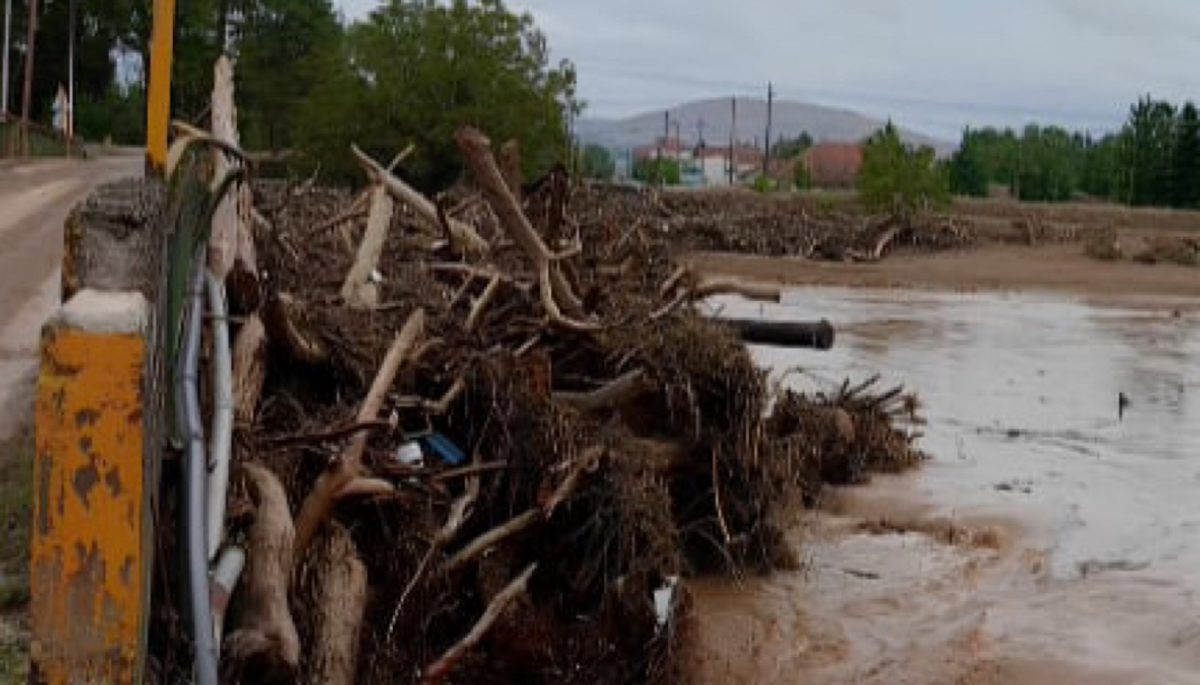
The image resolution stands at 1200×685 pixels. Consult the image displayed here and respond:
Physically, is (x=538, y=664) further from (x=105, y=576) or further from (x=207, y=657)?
(x=105, y=576)

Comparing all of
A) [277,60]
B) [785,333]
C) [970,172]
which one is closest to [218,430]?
[785,333]

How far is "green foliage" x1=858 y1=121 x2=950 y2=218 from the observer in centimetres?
5156

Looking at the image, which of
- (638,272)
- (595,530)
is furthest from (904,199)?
(595,530)

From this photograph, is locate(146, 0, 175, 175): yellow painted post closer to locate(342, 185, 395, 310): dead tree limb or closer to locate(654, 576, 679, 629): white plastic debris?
locate(342, 185, 395, 310): dead tree limb

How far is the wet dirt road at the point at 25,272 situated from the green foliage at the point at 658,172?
49003 millimetres

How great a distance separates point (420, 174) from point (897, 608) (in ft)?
103

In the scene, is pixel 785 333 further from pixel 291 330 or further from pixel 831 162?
pixel 831 162

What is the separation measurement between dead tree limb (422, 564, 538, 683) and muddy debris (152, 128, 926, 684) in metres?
0.02

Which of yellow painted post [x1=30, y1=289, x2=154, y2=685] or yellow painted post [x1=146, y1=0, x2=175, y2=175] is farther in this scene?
yellow painted post [x1=146, y1=0, x2=175, y2=175]

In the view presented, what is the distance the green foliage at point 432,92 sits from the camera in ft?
135

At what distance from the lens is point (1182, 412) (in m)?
18.5

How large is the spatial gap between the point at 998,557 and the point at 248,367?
6306 millimetres

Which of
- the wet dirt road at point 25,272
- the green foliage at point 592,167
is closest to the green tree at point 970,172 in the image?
the green foliage at point 592,167

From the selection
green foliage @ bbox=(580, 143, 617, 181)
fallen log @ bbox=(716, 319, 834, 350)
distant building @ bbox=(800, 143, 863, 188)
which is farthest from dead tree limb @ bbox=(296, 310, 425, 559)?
distant building @ bbox=(800, 143, 863, 188)
